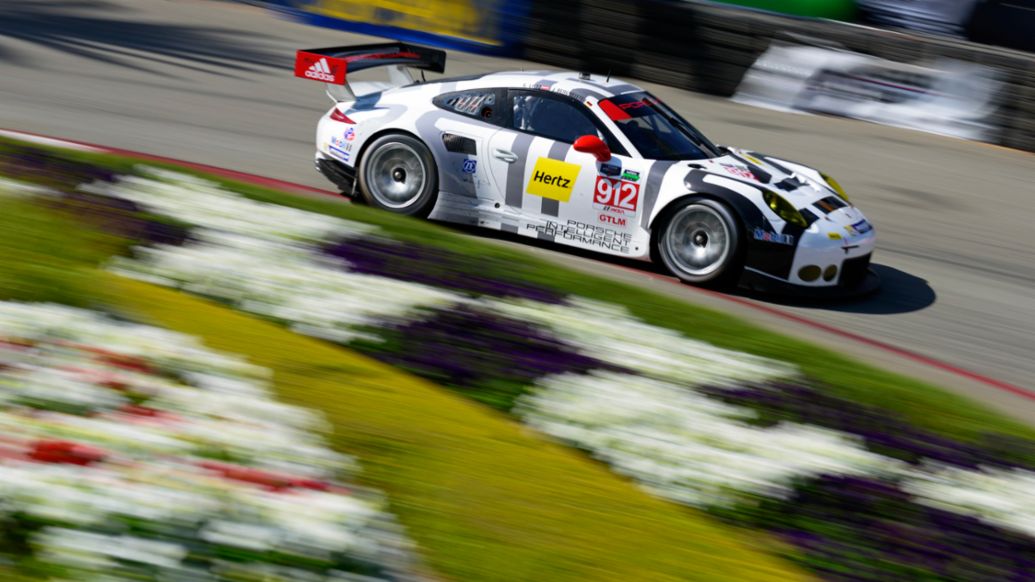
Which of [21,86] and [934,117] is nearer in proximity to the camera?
[21,86]

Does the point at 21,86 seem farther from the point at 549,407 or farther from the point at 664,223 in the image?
the point at 549,407

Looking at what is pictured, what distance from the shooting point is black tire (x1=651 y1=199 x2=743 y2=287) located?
8148 mm

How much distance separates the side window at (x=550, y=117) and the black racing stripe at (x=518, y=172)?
4.5 inches

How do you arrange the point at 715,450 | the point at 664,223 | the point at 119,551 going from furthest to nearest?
the point at 664,223, the point at 715,450, the point at 119,551

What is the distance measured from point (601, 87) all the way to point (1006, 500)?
16.9 feet

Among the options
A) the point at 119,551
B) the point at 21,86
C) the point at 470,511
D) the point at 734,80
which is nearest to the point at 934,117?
the point at 734,80

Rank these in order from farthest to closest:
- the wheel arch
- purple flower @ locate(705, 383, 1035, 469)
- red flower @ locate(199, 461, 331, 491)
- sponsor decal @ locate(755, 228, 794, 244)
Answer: the wheel arch
sponsor decal @ locate(755, 228, 794, 244)
purple flower @ locate(705, 383, 1035, 469)
red flower @ locate(199, 461, 331, 491)

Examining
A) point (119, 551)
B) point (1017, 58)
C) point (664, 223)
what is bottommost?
point (119, 551)

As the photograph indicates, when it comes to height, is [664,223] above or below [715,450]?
above

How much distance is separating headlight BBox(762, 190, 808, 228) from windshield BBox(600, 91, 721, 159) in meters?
0.77

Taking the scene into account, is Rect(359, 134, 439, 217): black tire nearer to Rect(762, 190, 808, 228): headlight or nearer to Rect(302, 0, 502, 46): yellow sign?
Rect(762, 190, 808, 228): headlight

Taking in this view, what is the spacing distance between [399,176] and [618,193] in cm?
197

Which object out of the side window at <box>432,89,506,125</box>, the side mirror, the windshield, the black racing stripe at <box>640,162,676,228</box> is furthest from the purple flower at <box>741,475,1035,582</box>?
the side window at <box>432,89,506,125</box>

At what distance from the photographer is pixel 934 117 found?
1504 cm
